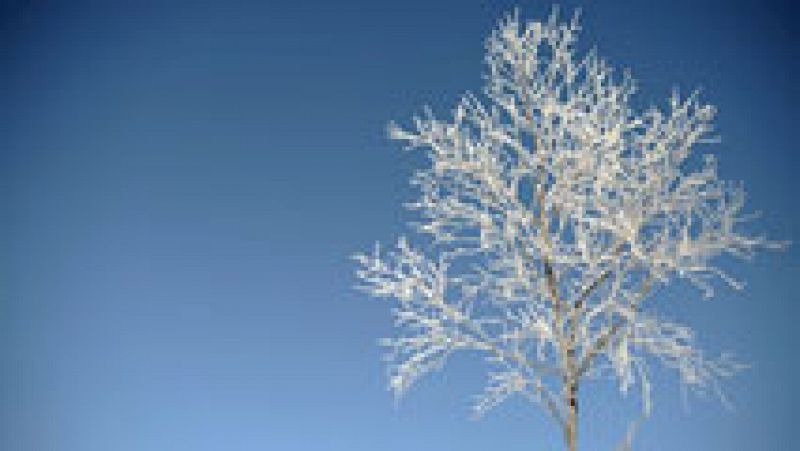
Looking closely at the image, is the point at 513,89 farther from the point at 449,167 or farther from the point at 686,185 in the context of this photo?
the point at 686,185

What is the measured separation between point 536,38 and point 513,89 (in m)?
0.51

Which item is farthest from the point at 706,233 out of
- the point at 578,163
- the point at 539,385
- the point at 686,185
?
the point at 539,385

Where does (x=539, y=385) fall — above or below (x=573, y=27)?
below

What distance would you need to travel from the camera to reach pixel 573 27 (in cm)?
1174

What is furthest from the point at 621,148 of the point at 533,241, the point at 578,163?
the point at 533,241

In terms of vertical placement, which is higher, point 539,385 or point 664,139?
point 664,139

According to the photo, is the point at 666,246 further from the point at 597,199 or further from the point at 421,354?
the point at 421,354

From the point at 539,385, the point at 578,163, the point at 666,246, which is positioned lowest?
the point at 539,385

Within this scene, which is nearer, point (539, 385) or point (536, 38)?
point (539, 385)

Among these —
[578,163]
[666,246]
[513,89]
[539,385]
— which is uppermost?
[513,89]

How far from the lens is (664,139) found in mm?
11438

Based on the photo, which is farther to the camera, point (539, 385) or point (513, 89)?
point (513, 89)

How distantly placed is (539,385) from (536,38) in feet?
10.4

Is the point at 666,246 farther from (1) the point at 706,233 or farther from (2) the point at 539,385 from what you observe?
(2) the point at 539,385
